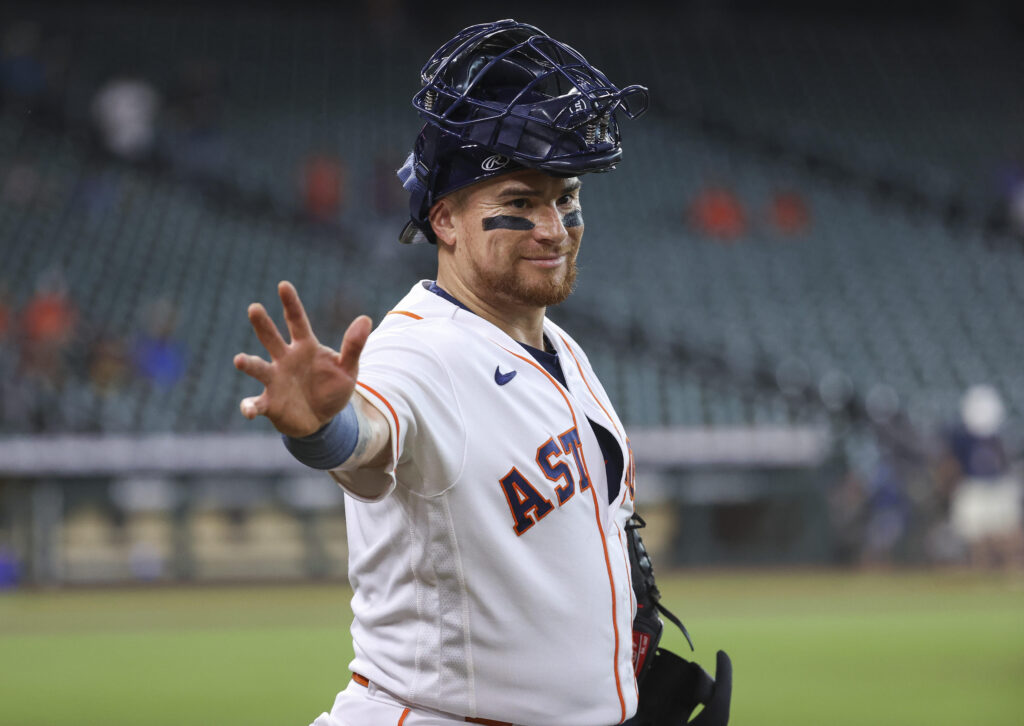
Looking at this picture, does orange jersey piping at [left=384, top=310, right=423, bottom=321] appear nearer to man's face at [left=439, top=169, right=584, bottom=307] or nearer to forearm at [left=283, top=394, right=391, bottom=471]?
man's face at [left=439, top=169, right=584, bottom=307]

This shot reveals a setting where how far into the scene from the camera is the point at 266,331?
2.11m

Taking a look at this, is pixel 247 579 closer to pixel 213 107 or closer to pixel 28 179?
pixel 28 179

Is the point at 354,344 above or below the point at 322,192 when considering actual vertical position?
below

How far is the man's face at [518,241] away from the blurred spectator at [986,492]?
458 inches

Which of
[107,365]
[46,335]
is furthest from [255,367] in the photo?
[46,335]

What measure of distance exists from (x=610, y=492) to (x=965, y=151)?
19.8 metres

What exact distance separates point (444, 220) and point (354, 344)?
763 mm

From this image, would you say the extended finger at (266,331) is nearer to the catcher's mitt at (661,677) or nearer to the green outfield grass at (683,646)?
the catcher's mitt at (661,677)

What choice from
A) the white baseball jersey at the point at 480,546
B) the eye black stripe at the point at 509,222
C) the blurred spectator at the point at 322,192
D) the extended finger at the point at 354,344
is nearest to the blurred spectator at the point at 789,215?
the blurred spectator at the point at 322,192

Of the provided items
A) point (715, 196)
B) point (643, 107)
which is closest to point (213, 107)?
point (715, 196)

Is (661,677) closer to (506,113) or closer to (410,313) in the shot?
(410,313)

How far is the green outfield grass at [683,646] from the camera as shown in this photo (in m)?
7.07

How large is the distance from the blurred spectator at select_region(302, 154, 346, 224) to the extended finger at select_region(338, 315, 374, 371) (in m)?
15.8

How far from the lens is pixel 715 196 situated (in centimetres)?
1900
